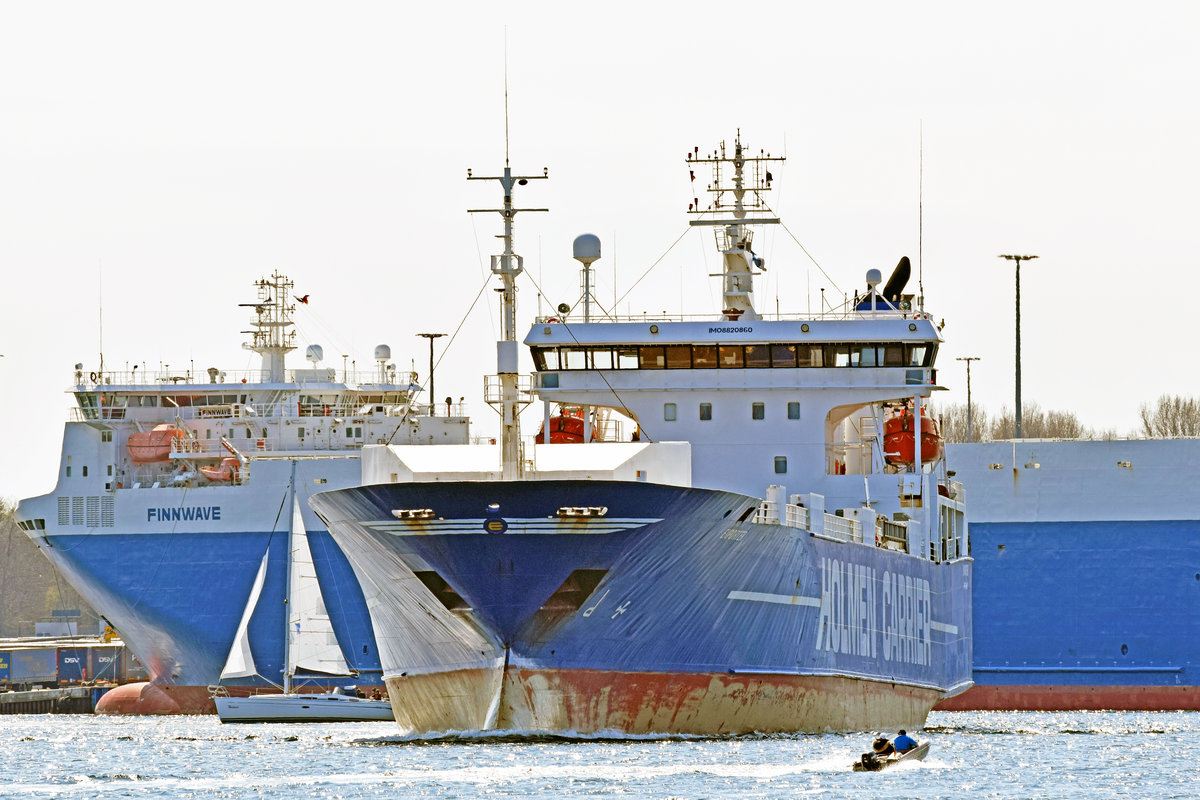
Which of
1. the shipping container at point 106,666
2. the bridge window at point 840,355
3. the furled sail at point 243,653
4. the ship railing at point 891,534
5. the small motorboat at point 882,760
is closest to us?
the small motorboat at point 882,760

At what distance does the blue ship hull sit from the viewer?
1523 inches

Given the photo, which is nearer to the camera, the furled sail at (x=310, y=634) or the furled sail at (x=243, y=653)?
the furled sail at (x=310, y=634)

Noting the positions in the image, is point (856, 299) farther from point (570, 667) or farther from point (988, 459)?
point (570, 667)

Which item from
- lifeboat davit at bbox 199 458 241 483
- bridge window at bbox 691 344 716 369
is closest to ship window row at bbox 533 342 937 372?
bridge window at bbox 691 344 716 369

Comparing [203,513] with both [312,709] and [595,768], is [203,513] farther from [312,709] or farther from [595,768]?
[595,768]

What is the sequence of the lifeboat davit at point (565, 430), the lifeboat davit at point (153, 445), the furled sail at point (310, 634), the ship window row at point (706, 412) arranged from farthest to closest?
1. the lifeboat davit at point (153, 445)
2. the furled sail at point (310, 634)
3. the lifeboat davit at point (565, 430)
4. the ship window row at point (706, 412)

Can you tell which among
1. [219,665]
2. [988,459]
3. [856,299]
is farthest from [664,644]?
[219,665]

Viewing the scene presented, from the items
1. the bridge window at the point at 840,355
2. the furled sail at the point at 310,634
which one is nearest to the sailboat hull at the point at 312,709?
the furled sail at the point at 310,634

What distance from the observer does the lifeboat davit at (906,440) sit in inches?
2088

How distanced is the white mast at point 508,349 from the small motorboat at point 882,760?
286 inches

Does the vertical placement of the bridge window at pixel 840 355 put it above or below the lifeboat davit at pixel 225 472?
above

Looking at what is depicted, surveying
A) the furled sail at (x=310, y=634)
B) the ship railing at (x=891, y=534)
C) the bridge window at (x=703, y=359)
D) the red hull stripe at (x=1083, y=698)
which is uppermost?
Answer: the bridge window at (x=703, y=359)

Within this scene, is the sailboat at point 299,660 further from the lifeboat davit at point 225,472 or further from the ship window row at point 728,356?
the ship window row at point 728,356

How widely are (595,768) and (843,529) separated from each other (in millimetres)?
10429
